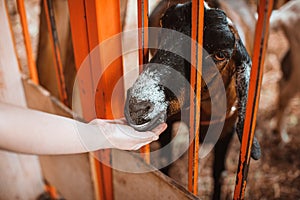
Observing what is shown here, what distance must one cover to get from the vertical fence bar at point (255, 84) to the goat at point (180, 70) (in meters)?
0.09

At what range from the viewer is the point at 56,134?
0.81m

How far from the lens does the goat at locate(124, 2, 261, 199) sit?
0.80 meters

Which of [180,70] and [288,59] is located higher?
[180,70]

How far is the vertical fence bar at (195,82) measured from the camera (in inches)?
28.4

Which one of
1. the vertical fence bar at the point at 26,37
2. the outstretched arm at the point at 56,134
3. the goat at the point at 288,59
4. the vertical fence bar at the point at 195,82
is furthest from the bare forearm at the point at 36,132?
the goat at the point at 288,59

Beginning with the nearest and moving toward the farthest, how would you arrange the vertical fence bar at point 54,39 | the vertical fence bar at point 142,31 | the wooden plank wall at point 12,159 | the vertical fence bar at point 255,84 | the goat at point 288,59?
the vertical fence bar at point 255,84
the vertical fence bar at point 142,31
the vertical fence bar at point 54,39
the wooden plank wall at point 12,159
the goat at point 288,59

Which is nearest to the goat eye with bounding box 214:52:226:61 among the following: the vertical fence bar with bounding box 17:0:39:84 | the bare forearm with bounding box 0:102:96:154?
the bare forearm with bounding box 0:102:96:154

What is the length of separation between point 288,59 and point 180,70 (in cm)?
173

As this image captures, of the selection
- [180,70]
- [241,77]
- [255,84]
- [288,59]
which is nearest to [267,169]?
[288,59]

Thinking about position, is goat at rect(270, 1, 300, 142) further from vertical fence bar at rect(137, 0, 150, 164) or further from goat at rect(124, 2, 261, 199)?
vertical fence bar at rect(137, 0, 150, 164)

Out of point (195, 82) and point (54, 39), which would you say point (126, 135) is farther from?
point (54, 39)

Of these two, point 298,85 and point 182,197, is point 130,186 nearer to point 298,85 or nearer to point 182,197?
point 182,197

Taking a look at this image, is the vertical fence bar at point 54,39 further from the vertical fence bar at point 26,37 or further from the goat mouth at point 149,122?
the goat mouth at point 149,122

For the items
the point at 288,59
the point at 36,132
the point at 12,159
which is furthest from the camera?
the point at 288,59
